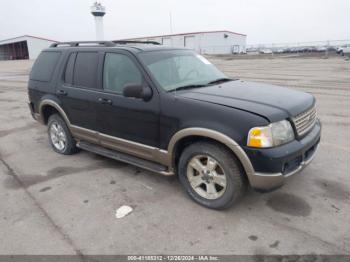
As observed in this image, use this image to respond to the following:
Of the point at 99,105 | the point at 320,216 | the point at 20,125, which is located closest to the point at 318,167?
the point at 320,216

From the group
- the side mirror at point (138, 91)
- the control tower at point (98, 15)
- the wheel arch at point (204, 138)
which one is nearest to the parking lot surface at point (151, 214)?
the wheel arch at point (204, 138)

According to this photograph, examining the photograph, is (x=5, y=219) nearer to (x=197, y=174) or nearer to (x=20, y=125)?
(x=197, y=174)

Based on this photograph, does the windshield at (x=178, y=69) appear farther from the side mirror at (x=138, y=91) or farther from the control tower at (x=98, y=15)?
the control tower at (x=98, y=15)

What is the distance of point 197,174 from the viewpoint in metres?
3.51

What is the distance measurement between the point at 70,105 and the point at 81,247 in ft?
8.56

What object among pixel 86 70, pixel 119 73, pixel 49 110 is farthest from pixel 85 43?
pixel 49 110

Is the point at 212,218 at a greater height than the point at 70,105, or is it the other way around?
the point at 70,105

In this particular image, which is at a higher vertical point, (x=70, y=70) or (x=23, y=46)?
(x=23, y=46)

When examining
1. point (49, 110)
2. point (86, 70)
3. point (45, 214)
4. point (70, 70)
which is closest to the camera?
point (45, 214)

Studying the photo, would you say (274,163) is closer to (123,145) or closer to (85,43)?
(123,145)

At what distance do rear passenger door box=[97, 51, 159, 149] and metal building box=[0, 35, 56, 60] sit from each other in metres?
68.1

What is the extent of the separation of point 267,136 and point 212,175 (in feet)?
2.62

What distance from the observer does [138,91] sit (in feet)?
11.5

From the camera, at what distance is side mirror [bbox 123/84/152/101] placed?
3482 millimetres
